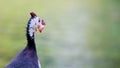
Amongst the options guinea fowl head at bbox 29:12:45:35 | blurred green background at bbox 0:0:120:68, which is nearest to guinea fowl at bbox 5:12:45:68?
guinea fowl head at bbox 29:12:45:35

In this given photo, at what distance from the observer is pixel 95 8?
4793 mm

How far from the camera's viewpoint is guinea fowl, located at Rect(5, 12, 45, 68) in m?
2.84

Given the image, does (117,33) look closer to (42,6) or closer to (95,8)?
(95,8)

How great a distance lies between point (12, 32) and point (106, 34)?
3.04 ft

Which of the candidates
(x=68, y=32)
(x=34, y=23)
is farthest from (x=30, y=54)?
(x=68, y=32)

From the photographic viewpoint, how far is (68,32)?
4.67 meters

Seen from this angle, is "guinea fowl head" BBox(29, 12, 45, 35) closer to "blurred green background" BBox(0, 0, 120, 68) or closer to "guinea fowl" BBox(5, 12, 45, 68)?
"guinea fowl" BBox(5, 12, 45, 68)

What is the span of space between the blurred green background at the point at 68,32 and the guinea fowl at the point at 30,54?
1.38 m

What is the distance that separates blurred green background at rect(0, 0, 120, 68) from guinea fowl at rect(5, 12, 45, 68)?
138cm

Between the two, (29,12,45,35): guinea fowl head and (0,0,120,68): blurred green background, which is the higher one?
(0,0,120,68): blurred green background

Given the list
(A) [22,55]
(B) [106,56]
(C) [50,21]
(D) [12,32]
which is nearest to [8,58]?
(D) [12,32]

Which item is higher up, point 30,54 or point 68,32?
point 68,32

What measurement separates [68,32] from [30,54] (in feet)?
5.80

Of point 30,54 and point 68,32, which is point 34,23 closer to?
point 30,54
